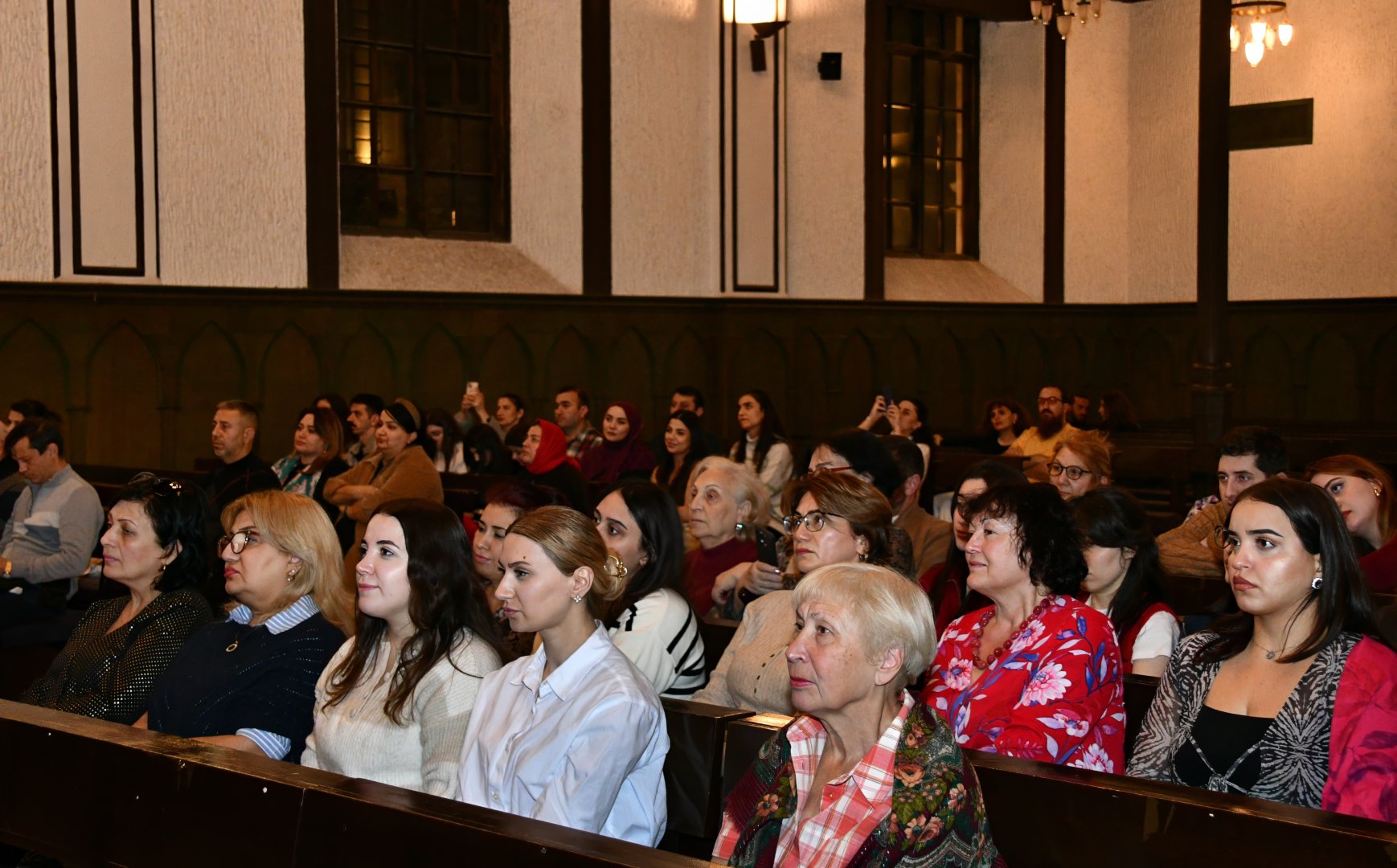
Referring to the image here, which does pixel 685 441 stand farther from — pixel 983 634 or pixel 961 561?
pixel 983 634

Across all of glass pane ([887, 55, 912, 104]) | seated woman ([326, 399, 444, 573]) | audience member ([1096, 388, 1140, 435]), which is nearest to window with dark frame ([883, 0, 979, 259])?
glass pane ([887, 55, 912, 104])

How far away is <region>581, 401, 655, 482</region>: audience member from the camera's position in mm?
7984

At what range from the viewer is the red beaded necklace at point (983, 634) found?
282cm

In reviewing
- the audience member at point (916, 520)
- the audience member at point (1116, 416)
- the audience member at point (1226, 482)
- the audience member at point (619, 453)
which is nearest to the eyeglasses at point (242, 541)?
the audience member at point (916, 520)

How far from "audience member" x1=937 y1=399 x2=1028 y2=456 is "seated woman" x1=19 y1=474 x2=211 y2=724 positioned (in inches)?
250

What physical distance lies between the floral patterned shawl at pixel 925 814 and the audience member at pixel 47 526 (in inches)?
166

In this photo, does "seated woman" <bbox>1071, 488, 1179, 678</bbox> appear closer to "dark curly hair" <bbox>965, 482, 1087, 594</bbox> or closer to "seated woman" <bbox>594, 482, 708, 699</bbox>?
"dark curly hair" <bbox>965, 482, 1087, 594</bbox>

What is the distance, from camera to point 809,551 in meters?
3.54

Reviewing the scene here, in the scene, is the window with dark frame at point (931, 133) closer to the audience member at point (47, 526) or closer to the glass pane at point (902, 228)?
the glass pane at point (902, 228)

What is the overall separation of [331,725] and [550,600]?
1.86ft

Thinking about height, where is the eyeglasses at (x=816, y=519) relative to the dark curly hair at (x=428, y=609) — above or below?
above

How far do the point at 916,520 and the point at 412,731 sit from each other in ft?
7.77

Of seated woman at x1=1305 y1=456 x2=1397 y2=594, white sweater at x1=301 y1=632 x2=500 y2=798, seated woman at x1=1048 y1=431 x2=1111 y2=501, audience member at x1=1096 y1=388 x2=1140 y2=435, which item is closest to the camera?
white sweater at x1=301 y1=632 x2=500 y2=798

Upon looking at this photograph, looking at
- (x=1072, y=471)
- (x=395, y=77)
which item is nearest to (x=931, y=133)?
(x=395, y=77)
